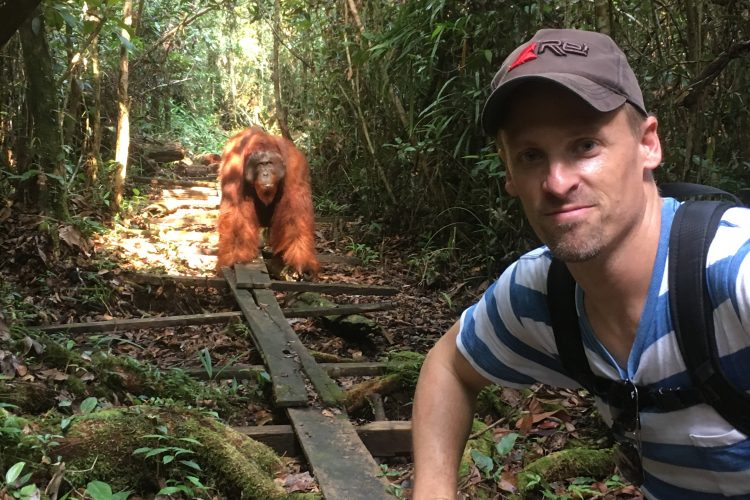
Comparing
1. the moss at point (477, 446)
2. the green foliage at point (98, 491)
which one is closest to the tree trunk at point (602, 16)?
the moss at point (477, 446)

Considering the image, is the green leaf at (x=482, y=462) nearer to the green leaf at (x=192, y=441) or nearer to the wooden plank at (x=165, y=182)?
the green leaf at (x=192, y=441)

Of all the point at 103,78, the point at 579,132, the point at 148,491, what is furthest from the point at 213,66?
the point at 579,132

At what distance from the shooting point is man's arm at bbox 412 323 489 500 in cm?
157

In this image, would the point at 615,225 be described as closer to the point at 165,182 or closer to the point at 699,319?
the point at 699,319

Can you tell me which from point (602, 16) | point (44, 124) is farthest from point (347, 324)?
point (44, 124)

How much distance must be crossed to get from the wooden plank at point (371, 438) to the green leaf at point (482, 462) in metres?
0.36

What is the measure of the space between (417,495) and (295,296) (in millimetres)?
3635

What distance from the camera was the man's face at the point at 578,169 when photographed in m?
1.25

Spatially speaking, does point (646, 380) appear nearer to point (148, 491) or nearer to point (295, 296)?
point (148, 491)

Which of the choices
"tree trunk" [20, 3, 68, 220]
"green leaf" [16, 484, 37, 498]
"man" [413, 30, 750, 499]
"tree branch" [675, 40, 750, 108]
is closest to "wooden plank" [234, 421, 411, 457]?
"green leaf" [16, 484, 37, 498]

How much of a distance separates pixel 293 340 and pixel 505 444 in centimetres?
153

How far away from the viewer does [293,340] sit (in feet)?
12.7

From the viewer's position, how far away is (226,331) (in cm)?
437

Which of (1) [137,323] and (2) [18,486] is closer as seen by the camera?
(2) [18,486]
